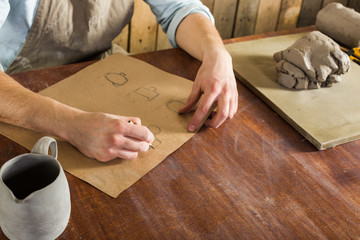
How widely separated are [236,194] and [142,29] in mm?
1407

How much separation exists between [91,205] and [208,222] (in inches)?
8.7

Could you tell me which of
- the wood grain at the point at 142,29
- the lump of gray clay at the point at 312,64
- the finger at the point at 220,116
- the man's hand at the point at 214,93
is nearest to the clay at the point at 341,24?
the lump of gray clay at the point at 312,64

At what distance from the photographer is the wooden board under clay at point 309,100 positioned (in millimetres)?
912

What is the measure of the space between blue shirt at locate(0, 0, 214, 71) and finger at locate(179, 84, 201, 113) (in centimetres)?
38

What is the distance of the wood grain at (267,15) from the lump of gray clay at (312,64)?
115 cm

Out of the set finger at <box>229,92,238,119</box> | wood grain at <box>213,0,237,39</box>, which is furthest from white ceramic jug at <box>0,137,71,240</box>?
wood grain at <box>213,0,237,39</box>

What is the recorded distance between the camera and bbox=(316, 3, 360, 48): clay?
4.24 feet

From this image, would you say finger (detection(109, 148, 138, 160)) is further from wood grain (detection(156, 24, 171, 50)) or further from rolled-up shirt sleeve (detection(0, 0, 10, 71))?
wood grain (detection(156, 24, 171, 50))

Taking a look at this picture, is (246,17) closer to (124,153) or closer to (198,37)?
(198,37)

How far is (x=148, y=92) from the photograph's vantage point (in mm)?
993

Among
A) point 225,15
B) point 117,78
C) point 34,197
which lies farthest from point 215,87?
point 225,15

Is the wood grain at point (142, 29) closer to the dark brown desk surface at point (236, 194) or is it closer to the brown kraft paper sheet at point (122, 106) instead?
the brown kraft paper sheet at point (122, 106)

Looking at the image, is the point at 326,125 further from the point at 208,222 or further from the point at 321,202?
the point at 208,222

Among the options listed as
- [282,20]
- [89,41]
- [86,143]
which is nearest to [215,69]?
[86,143]
